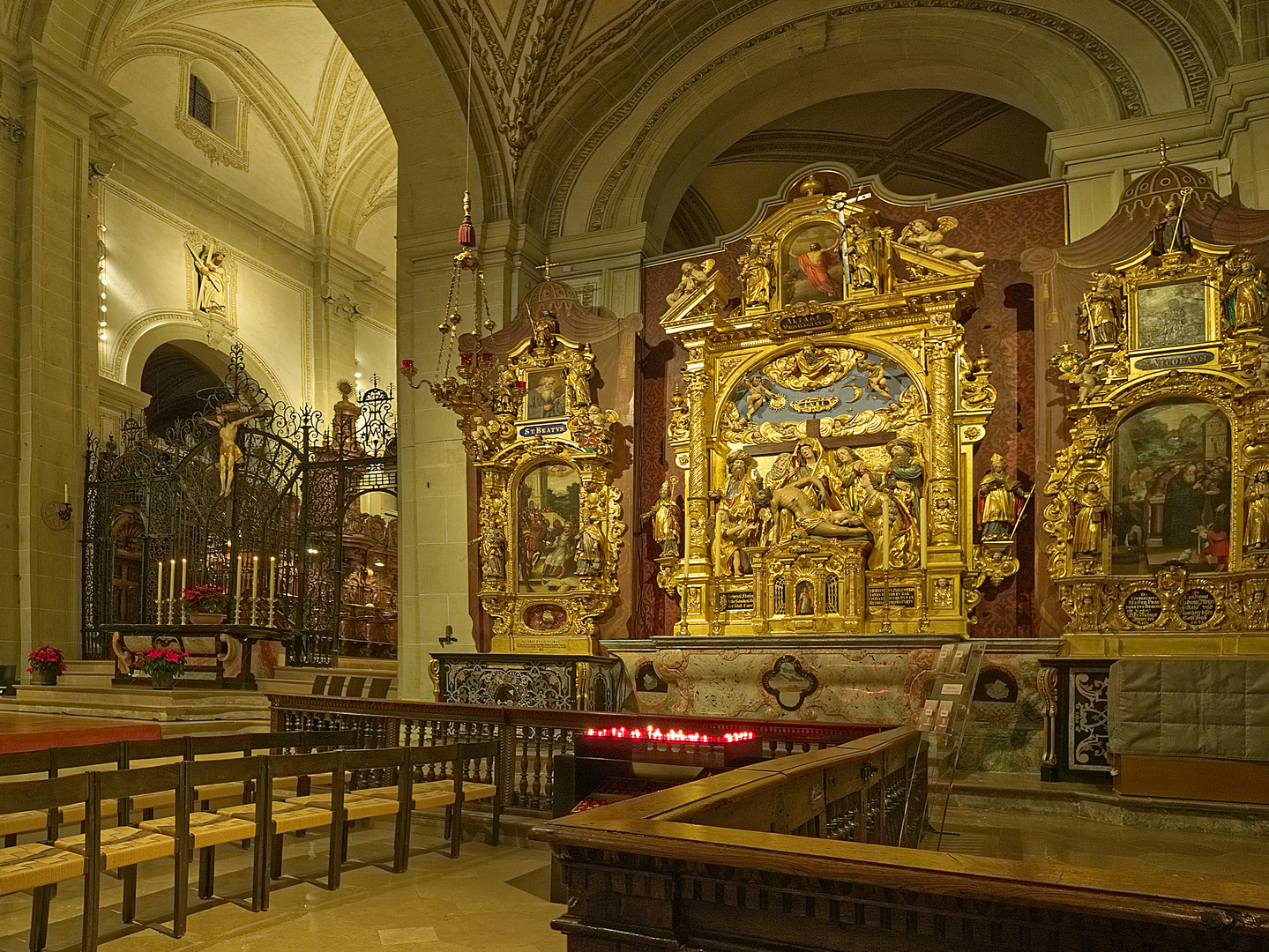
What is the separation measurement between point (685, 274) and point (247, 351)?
37.0 feet

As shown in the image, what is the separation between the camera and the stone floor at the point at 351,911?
13.3ft

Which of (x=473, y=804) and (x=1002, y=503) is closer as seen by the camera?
(x=473, y=804)

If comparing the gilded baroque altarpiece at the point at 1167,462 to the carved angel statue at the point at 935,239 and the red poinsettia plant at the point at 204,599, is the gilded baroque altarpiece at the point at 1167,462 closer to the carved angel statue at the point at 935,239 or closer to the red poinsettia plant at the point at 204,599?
the carved angel statue at the point at 935,239

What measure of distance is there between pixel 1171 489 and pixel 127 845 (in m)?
7.65

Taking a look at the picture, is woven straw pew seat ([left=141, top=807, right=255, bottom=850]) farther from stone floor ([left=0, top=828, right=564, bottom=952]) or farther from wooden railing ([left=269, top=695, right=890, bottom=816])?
wooden railing ([left=269, top=695, right=890, bottom=816])

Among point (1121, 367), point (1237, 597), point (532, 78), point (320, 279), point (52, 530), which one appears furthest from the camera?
point (320, 279)

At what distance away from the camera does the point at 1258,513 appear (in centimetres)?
787

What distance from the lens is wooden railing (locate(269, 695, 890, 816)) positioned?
555 cm

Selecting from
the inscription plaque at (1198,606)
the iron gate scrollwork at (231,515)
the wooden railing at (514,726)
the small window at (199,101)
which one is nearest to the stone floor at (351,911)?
the wooden railing at (514,726)

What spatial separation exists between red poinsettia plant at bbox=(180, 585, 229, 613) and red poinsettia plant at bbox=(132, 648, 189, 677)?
3.56ft

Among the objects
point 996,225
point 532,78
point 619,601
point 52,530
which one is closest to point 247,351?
point 52,530

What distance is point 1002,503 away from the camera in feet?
29.4

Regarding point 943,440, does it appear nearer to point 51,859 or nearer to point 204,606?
point 51,859

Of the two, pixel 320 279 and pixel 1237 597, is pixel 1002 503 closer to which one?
pixel 1237 597
